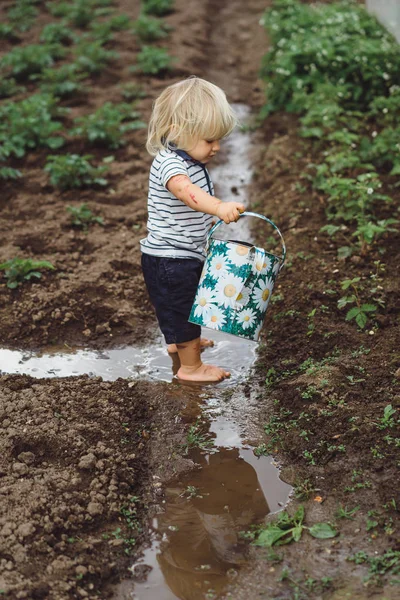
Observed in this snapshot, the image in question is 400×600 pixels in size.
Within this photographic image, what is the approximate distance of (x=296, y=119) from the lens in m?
7.75

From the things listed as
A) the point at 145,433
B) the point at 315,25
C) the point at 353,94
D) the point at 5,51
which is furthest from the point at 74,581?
the point at 5,51

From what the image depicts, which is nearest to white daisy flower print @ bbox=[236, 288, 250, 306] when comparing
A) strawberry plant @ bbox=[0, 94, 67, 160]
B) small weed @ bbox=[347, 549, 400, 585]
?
small weed @ bbox=[347, 549, 400, 585]

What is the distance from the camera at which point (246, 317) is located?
3723mm

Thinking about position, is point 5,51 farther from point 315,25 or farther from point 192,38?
point 315,25

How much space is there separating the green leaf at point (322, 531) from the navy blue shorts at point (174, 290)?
144 cm

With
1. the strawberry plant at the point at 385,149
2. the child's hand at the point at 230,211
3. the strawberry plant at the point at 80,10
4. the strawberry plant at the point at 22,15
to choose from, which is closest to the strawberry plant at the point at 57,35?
the strawberry plant at the point at 80,10

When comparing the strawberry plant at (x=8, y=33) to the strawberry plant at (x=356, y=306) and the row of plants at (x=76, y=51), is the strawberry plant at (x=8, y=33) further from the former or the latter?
the strawberry plant at (x=356, y=306)

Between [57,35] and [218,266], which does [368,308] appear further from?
[57,35]

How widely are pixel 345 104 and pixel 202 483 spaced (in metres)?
4.94

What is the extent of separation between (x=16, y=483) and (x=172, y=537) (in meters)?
0.71

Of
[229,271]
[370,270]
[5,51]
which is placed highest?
[229,271]

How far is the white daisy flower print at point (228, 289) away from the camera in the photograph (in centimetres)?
363

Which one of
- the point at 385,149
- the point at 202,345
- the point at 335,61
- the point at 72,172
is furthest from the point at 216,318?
the point at 335,61

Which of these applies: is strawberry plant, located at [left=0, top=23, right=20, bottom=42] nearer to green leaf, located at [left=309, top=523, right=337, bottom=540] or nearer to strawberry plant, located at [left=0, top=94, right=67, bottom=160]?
strawberry plant, located at [left=0, top=94, right=67, bottom=160]
